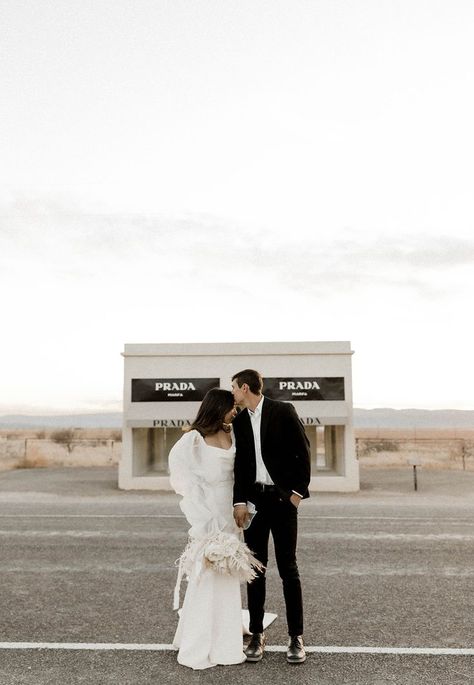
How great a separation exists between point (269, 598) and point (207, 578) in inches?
85.5

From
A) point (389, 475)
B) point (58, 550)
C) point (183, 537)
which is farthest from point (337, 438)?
point (58, 550)

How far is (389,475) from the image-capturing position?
80.8ft

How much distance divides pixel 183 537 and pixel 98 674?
611cm

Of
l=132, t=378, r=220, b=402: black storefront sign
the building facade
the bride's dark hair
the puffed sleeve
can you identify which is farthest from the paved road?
l=132, t=378, r=220, b=402: black storefront sign

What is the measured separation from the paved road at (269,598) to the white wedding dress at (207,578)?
16cm

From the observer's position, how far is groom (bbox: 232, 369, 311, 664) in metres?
4.91

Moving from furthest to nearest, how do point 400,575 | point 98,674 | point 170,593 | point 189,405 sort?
point 189,405 < point 400,575 < point 170,593 < point 98,674

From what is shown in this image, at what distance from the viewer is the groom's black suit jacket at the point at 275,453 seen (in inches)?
195

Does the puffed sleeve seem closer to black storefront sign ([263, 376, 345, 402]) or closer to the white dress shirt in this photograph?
the white dress shirt

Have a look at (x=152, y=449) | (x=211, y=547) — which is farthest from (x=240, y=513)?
(x=152, y=449)

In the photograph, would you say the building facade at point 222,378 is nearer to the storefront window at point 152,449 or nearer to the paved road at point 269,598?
the storefront window at point 152,449

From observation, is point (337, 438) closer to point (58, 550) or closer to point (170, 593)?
point (58, 550)

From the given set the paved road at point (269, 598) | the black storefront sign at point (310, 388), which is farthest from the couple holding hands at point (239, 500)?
the black storefront sign at point (310, 388)

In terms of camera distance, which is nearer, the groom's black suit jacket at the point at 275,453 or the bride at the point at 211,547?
the bride at the point at 211,547
